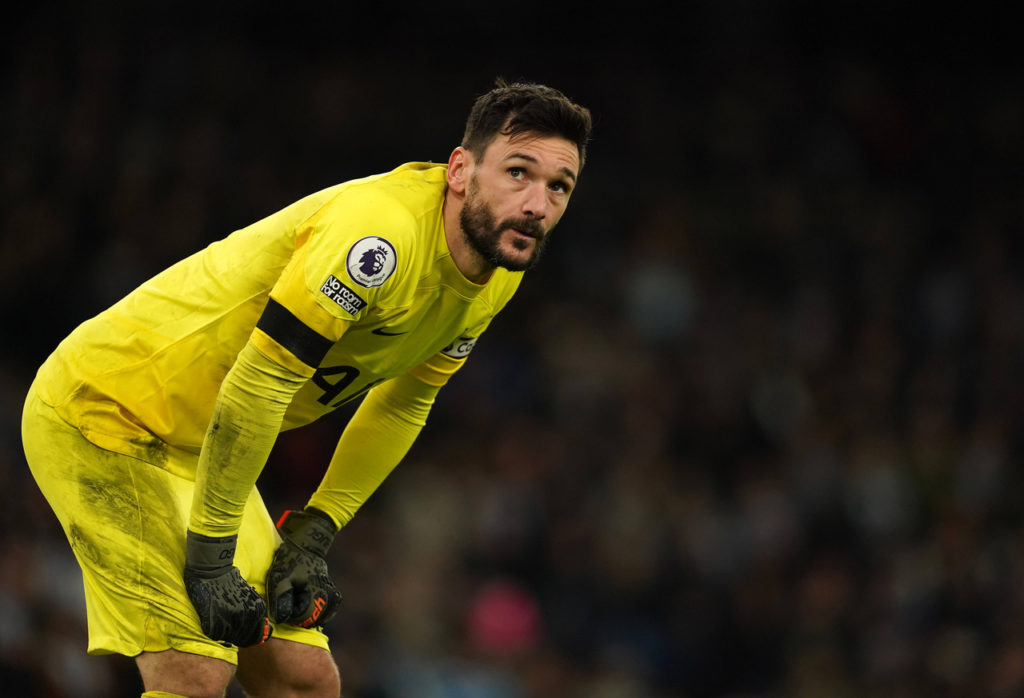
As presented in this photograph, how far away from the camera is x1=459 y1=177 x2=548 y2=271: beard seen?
373 cm

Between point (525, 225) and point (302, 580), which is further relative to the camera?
point (302, 580)

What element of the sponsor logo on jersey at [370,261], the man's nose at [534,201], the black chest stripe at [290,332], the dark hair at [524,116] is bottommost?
the black chest stripe at [290,332]

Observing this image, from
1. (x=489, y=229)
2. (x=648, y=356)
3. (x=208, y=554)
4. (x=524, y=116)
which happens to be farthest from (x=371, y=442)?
(x=648, y=356)

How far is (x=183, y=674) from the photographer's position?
368 centimetres

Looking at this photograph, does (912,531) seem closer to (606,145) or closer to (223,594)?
(606,145)

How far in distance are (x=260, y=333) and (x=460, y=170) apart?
732 mm

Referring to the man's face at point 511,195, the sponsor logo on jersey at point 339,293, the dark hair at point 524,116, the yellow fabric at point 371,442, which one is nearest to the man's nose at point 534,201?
the man's face at point 511,195

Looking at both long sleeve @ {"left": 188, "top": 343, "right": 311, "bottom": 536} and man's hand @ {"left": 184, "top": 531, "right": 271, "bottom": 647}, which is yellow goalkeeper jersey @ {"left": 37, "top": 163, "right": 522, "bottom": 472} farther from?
man's hand @ {"left": 184, "top": 531, "right": 271, "bottom": 647}

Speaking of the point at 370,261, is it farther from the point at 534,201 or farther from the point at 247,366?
the point at 534,201

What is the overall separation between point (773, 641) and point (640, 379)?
7.01 ft

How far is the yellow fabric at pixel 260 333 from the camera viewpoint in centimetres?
352

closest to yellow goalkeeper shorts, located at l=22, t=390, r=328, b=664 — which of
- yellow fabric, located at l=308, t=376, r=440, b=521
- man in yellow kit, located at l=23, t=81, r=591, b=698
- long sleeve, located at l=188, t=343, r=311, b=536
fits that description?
man in yellow kit, located at l=23, t=81, r=591, b=698

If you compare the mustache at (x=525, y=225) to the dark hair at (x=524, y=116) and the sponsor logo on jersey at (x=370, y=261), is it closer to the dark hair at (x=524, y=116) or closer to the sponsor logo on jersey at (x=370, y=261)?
the dark hair at (x=524, y=116)

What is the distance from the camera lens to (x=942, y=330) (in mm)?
10867
